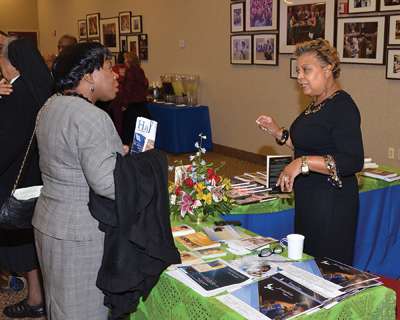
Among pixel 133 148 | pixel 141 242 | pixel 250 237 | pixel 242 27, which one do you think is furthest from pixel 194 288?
pixel 242 27

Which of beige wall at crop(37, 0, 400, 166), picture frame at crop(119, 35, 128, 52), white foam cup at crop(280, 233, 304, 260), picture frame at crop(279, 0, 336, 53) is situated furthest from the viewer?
picture frame at crop(119, 35, 128, 52)

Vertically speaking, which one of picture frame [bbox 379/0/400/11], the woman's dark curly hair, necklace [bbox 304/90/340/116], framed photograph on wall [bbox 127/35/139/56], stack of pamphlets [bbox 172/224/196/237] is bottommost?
stack of pamphlets [bbox 172/224/196/237]

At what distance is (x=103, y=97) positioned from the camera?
5.71 ft

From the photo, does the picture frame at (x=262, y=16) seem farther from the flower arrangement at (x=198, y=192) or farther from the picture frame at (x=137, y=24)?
the flower arrangement at (x=198, y=192)

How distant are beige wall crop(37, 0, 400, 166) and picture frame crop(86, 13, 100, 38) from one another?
75 cm

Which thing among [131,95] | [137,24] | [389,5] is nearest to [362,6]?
[389,5]

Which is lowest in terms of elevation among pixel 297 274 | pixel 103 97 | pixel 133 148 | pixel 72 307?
pixel 72 307

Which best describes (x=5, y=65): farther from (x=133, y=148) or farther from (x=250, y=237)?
(x=250, y=237)

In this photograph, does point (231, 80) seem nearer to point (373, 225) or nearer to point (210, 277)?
point (373, 225)

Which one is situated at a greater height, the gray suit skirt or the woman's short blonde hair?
the woman's short blonde hair

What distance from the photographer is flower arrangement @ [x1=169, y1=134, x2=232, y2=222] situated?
2.28 m

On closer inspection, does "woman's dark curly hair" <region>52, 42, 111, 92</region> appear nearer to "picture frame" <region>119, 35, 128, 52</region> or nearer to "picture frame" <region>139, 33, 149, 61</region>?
"picture frame" <region>139, 33, 149, 61</region>

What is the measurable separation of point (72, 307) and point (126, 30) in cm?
812

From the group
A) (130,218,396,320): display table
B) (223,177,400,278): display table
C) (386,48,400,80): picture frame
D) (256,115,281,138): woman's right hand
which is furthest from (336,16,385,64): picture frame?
(130,218,396,320): display table
